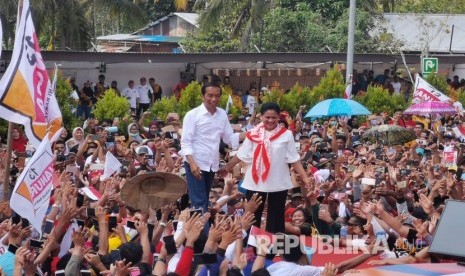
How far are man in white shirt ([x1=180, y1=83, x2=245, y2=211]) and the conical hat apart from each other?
350 mm

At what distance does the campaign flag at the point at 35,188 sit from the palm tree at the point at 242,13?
28827mm

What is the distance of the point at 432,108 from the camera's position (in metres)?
23.2

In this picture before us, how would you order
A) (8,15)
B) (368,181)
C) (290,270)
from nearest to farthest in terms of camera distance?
(290,270) < (368,181) < (8,15)

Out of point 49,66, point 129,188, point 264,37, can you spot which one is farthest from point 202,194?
point 264,37

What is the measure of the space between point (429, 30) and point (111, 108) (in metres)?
24.1

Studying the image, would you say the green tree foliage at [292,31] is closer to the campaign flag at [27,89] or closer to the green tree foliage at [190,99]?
the green tree foliage at [190,99]

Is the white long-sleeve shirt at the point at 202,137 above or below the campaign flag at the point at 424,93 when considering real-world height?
above

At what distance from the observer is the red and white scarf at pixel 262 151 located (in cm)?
1077

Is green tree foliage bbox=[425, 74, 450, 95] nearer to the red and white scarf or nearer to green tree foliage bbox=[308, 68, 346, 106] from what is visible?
green tree foliage bbox=[308, 68, 346, 106]

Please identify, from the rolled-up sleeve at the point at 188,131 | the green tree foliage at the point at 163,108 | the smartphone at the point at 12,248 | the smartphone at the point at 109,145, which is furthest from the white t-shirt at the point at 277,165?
the green tree foliage at the point at 163,108

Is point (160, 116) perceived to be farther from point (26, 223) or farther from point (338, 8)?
point (338, 8)

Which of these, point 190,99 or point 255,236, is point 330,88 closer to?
point 190,99

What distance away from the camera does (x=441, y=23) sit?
41312 mm

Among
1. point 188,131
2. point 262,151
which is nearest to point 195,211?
point 262,151
